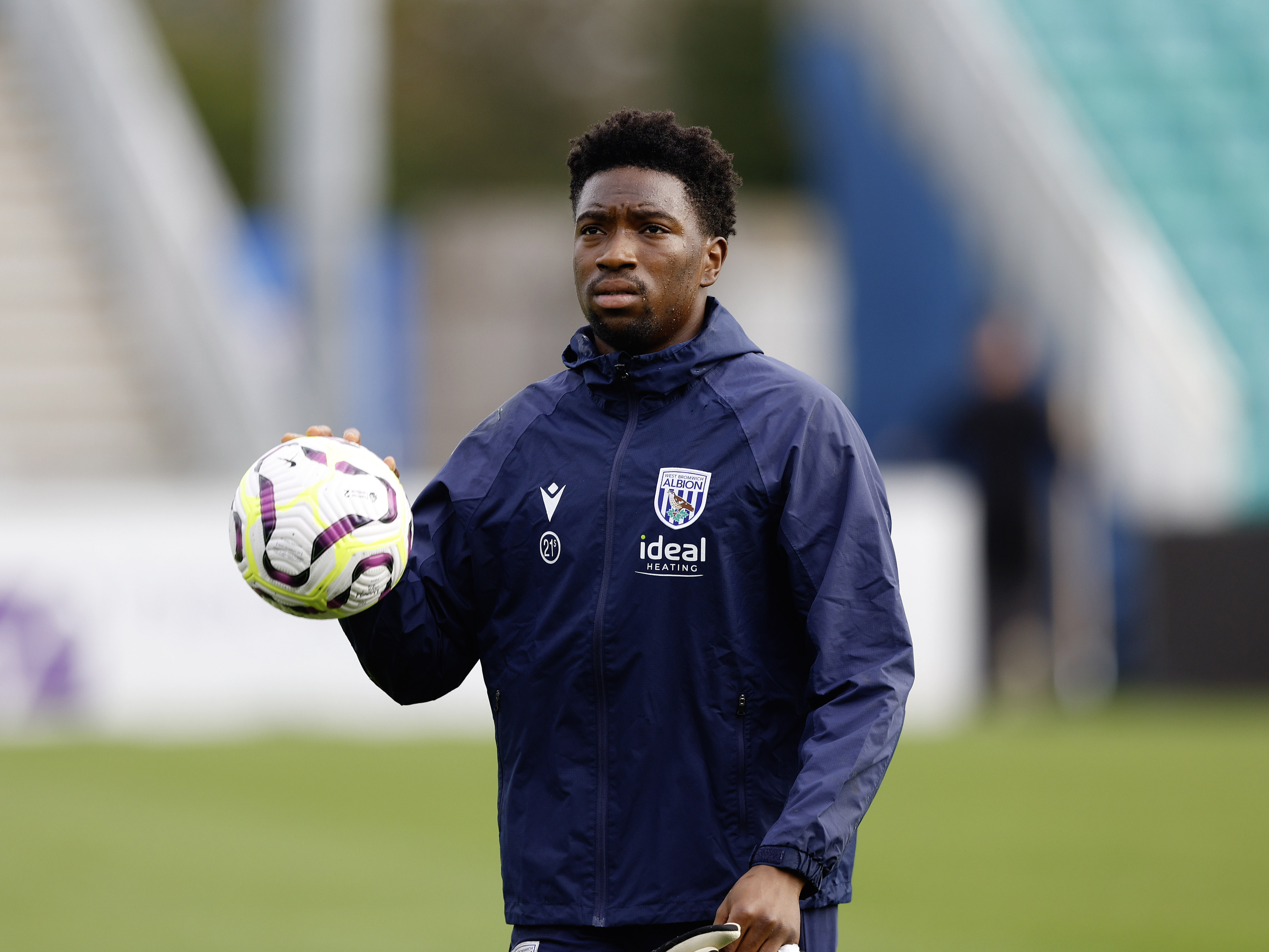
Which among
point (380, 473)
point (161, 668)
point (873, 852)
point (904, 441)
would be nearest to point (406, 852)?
point (873, 852)

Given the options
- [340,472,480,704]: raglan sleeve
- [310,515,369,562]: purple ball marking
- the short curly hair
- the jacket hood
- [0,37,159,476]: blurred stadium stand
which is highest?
[0,37,159,476]: blurred stadium stand

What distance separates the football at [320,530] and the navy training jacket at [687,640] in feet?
0.78

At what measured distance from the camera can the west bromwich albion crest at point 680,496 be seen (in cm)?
353

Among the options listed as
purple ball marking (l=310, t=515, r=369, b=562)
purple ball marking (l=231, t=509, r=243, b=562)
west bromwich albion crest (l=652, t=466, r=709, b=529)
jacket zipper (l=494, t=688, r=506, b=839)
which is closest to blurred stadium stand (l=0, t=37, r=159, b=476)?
purple ball marking (l=231, t=509, r=243, b=562)

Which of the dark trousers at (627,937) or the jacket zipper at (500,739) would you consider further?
the jacket zipper at (500,739)

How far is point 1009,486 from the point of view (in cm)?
1422

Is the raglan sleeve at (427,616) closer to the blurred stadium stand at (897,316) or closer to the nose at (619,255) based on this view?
the nose at (619,255)

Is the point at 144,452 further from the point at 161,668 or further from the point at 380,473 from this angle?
the point at 380,473

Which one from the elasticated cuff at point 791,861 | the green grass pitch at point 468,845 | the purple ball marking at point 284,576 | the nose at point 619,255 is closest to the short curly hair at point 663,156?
the nose at point 619,255

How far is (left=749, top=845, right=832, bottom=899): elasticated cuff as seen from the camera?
322cm

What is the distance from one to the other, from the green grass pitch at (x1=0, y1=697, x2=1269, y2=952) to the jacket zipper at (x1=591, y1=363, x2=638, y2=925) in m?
3.78

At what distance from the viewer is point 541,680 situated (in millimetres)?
3596

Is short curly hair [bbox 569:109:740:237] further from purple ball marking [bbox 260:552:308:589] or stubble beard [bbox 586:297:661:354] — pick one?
purple ball marking [bbox 260:552:308:589]

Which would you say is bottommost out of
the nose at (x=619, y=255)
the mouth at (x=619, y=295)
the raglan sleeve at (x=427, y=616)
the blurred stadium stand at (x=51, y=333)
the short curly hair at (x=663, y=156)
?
the raglan sleeve at (x=427, y=616)
